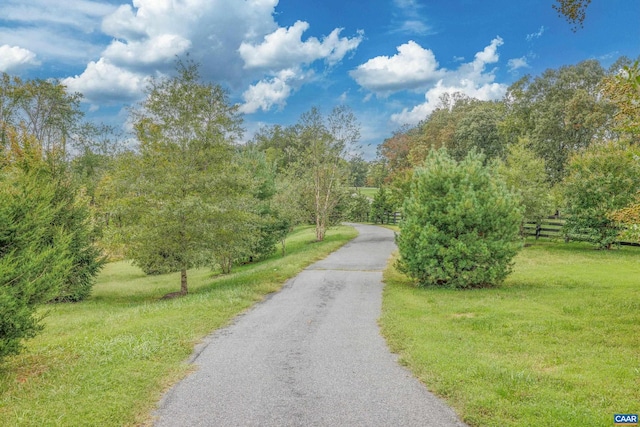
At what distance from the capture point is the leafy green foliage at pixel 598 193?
22047 millimetres

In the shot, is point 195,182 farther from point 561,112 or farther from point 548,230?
point 561,112

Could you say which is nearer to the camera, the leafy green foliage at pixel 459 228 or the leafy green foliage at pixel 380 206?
the leafy green foliage at pixel 459 228

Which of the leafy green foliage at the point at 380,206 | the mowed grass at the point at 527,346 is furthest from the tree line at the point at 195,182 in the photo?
the leafy green foliage at the point at 380,206

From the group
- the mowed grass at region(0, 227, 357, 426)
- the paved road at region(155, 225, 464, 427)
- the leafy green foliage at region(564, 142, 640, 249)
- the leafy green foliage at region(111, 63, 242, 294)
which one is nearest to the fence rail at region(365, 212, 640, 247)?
the leafy green foliage at region(564, 142, 640, 249)

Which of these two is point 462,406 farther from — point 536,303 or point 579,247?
point 579,247

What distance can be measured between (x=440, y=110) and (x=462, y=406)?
6685 cm

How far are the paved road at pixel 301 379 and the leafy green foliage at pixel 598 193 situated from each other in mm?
18661

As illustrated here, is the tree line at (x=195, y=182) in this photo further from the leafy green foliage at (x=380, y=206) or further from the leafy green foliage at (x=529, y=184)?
the leafy green foliage at (x=380, y=206)

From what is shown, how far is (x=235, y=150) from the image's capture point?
55.3 feet

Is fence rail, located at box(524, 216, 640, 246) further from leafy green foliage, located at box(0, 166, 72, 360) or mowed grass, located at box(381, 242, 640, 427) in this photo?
leafy green foliage, located at box(0, 166, 72, 360)

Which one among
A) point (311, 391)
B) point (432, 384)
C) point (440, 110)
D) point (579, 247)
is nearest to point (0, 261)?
point (311, 391)

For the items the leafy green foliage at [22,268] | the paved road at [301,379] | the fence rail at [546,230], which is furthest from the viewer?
the fence rail at [546,230]

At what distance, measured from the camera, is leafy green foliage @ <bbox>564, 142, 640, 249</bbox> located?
868 inches

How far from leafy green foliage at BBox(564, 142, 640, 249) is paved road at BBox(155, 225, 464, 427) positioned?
18.7 meters
